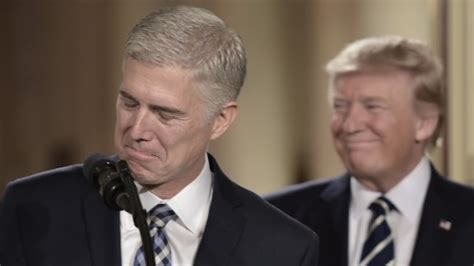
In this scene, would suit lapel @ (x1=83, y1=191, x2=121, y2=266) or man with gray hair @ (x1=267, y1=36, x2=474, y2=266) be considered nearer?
suit lapel @ (x1=83, y1=191, x2=121, y2=266)

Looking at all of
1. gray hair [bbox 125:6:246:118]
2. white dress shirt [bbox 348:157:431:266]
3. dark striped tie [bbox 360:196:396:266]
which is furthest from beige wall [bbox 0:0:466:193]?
gray hair [bbox 125:6:246:118]

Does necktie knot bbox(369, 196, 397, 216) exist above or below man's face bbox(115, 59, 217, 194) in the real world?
below

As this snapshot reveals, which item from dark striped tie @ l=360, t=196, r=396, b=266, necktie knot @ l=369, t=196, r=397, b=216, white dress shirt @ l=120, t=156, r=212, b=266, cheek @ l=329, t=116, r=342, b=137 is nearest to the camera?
white dress shirt @ l=120, t=156, r=212, b=266

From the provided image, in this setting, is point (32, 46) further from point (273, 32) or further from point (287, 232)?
point (287, 232)

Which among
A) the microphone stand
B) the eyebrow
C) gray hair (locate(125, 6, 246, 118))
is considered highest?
gray hair (locate(125, 6, 246, 118))

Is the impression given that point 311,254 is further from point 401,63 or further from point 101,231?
point 401,63

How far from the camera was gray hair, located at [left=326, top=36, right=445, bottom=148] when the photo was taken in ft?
10.5

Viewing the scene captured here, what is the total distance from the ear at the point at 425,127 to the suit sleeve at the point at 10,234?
150 cm

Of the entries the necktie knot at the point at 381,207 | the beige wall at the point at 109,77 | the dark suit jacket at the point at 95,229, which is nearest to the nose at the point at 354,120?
the necktie knot at the point at 381,207

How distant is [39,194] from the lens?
2.12 meters

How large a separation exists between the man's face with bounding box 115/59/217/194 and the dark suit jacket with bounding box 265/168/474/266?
3.34 ft

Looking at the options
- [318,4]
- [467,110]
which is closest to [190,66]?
[467,110]

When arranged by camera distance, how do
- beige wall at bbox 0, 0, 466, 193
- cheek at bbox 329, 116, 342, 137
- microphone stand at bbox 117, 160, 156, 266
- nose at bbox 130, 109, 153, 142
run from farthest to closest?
beige wall at bbox 0, 0, 466, 193
cheek at bbox 329, 116, 342, 137
nose at bbox 130, 109, 153, 142
microphone stand at bbox 117, 160, 156, 266

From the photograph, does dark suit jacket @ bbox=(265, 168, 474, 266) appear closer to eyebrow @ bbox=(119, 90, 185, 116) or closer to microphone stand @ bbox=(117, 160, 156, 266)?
eyebrow @ bbox=(119, 90, 185, 116)
